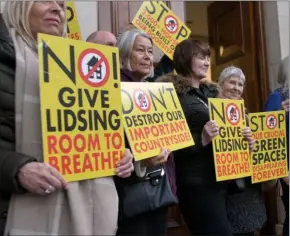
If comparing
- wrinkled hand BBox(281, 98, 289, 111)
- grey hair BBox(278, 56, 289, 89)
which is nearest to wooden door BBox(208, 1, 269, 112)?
grey hair BBox(278, 56, 289, 89)

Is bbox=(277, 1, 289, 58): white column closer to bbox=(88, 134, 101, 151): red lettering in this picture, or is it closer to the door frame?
the door frame

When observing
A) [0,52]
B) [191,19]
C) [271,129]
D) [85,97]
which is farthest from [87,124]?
[191,19]

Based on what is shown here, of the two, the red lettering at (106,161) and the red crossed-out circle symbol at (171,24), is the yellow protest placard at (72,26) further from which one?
the red lettering at (106,161)

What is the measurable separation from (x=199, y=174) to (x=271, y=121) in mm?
649

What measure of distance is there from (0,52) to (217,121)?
1.16 meters

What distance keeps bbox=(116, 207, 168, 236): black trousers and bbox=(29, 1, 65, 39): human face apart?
761 millimetres

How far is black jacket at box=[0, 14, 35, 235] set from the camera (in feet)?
3.92

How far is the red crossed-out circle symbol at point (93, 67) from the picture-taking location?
1.32 m

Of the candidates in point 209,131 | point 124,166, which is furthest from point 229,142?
point 124,166

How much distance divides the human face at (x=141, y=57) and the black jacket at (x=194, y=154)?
0.85ft

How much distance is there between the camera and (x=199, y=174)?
2.08 meters

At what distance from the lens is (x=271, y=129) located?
2434mm

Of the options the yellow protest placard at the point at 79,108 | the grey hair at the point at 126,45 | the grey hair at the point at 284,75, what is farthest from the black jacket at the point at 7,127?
the grey hair at the point at 284,75

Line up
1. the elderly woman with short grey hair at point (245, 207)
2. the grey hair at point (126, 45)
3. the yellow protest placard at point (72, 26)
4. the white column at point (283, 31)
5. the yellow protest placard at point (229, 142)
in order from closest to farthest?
the grey hair at point (126, 45), the yellow protest placard at point (229, 142), the elderly woman with short grey hair at point (245, 207), the yellow protest placard at point (72, 26), the white column at point (283, 31)
